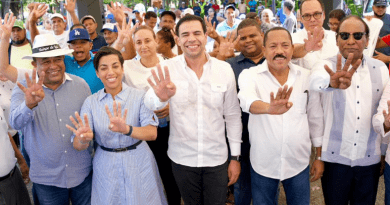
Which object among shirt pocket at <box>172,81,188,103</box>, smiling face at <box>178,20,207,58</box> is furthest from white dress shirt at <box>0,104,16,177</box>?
smiling face at <box>178,20,207,58</box>

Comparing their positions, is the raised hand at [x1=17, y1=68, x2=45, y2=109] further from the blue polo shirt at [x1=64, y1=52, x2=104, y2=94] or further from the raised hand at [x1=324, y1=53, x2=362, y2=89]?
the raised hand at [x1=324, y1=53, x2=362, y2=89]

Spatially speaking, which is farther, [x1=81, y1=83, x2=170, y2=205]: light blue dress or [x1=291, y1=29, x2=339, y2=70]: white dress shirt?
[x1=291, y1=29, x2=339, y2=70]: white dress shirt

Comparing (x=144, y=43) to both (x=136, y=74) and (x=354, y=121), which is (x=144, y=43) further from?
(x=354, y=121)

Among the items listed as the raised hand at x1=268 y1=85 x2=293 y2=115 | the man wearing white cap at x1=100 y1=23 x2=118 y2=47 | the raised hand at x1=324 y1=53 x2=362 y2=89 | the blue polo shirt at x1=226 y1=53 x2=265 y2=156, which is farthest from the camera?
the man wearing white cap at x1=100 y1=23 x2=118 y2=47

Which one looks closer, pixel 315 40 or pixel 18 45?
pixel 315 40

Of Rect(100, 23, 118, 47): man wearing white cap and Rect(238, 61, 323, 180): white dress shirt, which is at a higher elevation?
Rect(100, 23, 118, 47): man wearing white cap

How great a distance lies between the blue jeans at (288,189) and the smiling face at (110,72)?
122 centimetres

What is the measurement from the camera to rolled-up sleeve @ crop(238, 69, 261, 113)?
6.77ft

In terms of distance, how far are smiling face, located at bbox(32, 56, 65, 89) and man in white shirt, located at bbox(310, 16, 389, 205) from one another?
5.96ft

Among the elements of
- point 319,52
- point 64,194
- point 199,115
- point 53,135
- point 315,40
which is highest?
point 315,40

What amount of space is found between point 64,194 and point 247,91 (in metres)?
1.59

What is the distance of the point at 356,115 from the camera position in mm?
2215

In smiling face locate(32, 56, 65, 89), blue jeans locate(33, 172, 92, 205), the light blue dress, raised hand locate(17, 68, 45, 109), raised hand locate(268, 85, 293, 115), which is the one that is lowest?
blue jeans locate(33, 172, 92, 205)

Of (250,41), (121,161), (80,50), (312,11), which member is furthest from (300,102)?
(80,50)
